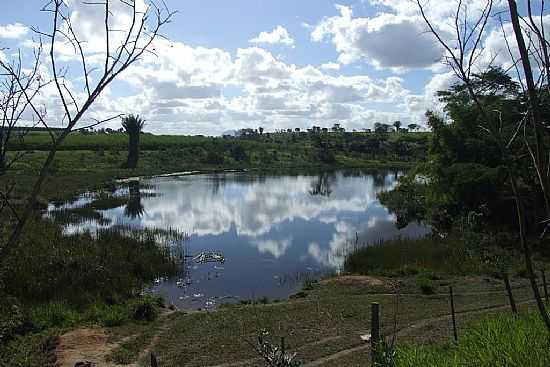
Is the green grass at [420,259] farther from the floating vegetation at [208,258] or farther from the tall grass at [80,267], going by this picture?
the tall grass at [80,267]

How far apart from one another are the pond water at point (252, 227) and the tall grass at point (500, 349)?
392 inches

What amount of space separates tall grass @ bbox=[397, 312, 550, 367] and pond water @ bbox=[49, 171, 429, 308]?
9.96 m

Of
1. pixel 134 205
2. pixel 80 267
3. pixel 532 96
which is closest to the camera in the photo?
pixel 532 96

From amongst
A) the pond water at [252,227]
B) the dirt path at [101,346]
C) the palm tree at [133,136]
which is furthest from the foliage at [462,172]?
the palm tree at [133,136]

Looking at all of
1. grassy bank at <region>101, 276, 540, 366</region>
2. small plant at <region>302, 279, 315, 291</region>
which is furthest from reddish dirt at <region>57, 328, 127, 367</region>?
small plant at <region>302, 279, 315, 291</region>

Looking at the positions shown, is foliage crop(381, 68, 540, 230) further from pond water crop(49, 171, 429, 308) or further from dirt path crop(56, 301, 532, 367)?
dirt path crop(56, 301, 532, 367)

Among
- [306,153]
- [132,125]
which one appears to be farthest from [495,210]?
[306,153]

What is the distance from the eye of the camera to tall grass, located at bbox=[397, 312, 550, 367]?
4.36 metres

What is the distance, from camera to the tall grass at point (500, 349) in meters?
4.36

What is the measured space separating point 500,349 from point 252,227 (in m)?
23.3

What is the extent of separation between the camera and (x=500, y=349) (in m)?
4.77

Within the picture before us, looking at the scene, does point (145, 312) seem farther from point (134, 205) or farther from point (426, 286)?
point (134, 205)

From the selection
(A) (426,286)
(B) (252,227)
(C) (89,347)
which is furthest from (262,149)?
(C) (89,347)

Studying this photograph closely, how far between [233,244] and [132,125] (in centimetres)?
4983
